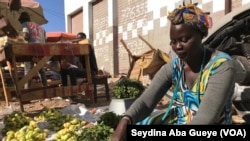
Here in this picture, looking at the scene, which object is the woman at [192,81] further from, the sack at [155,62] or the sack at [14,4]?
the sack at [155,62]

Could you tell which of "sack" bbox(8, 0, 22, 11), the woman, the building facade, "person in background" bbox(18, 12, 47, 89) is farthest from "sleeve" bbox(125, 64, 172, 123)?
the building facade

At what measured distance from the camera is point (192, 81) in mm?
2012

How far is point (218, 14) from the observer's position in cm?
720

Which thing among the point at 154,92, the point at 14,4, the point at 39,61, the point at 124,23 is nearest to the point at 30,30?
the point at 14,4

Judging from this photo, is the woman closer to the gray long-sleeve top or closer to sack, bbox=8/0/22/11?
the gray long-sleeve top

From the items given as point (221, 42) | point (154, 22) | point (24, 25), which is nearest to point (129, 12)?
point (154, 22)

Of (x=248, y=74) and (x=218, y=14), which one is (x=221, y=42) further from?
(x=218, y=14)

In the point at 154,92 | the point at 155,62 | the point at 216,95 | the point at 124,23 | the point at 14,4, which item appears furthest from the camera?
the point at 124,23

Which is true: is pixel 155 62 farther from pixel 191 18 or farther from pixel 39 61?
pixel 191 18

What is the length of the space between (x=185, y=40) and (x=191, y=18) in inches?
5.1

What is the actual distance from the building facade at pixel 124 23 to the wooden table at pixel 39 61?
10.2ft

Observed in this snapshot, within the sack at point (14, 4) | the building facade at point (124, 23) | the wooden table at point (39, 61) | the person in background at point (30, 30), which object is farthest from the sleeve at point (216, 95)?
the building facade at point (124, 23)

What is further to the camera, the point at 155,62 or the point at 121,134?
the point at 155,62

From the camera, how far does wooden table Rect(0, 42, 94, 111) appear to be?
201 inches
